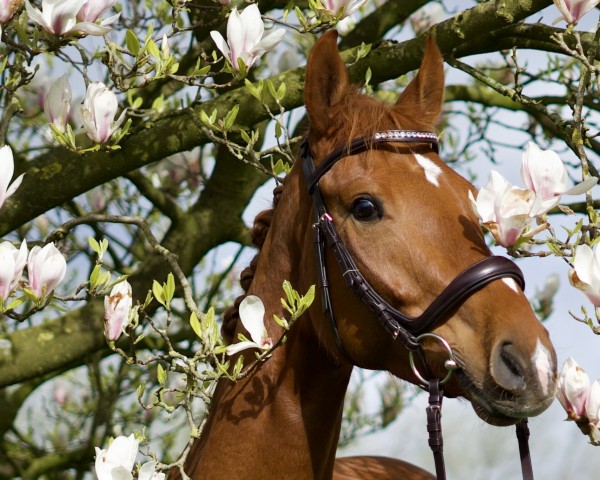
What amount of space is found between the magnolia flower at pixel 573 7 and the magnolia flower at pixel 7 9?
1.84 meters

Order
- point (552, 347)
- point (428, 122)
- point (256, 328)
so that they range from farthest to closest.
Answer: point (428, 122) → point (256, 328) → point (552, 347)

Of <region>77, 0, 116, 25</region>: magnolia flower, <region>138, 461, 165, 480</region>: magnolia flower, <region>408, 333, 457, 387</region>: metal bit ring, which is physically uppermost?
<region>77, 0, 116, 25</region>: magnolia flower

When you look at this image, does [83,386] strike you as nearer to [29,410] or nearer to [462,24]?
[29,410]

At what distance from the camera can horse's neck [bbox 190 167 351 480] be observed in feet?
10.1

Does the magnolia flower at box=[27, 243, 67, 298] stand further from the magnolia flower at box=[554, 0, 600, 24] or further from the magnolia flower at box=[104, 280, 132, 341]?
the magnolia flower at box=[554, 0, 600, 24]

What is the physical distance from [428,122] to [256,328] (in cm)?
95

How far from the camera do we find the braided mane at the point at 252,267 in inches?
134

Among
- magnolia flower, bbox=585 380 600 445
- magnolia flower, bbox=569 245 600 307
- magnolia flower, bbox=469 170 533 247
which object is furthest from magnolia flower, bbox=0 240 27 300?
magnolia flower, bbox=585 380 600 445

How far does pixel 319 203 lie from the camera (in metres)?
3.07

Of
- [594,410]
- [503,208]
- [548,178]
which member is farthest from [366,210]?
[594,410]

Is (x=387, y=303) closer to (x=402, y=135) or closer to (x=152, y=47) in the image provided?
(x=402, y=135)

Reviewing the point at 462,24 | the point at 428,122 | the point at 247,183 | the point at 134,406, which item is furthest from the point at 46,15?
the point at 134,406

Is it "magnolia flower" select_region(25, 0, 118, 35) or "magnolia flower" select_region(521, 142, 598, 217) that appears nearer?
"magnolia flower" select_region(521, 142, 598, 217)

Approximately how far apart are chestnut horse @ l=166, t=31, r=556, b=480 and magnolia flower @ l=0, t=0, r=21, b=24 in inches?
39.2
